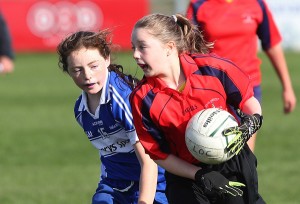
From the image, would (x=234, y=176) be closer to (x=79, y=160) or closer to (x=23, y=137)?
(x=79, y=160)

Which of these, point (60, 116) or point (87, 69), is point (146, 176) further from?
point (60, 116)

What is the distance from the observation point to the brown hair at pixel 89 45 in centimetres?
542

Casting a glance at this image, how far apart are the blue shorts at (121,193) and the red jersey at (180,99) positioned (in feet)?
2.08

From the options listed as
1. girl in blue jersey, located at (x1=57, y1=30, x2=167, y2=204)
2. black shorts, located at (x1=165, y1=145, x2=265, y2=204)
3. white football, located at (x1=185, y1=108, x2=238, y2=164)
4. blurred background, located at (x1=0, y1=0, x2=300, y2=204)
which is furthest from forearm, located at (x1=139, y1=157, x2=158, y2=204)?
blurred background, located at (x1=0, y1=0, x2=300, y2=204)

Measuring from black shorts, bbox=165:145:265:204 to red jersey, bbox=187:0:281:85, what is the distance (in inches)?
97.4

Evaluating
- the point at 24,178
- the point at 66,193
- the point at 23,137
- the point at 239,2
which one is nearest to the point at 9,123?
the point at 23,137

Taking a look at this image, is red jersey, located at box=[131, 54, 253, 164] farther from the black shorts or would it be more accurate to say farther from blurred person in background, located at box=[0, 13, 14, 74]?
blurred person in background, located at box=[0, 13, 14, 74]

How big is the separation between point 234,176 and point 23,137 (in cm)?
778

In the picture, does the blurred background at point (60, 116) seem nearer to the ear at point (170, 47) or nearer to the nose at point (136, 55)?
the ear at point (170, 47)

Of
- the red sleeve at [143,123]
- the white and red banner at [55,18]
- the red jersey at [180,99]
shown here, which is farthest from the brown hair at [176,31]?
the white and red banner at [55,18]

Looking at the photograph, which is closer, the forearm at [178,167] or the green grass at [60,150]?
the forearm at [178,167]

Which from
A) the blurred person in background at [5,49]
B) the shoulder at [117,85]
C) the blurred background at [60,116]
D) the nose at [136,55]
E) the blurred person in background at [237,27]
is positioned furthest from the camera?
the blurred person in background at [5,49]

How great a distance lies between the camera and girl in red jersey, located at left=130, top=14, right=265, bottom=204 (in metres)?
4.94

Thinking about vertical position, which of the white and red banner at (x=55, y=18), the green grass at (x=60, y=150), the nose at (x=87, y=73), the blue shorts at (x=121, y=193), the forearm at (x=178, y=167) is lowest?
the white and red banner at (x=55, y=18)
